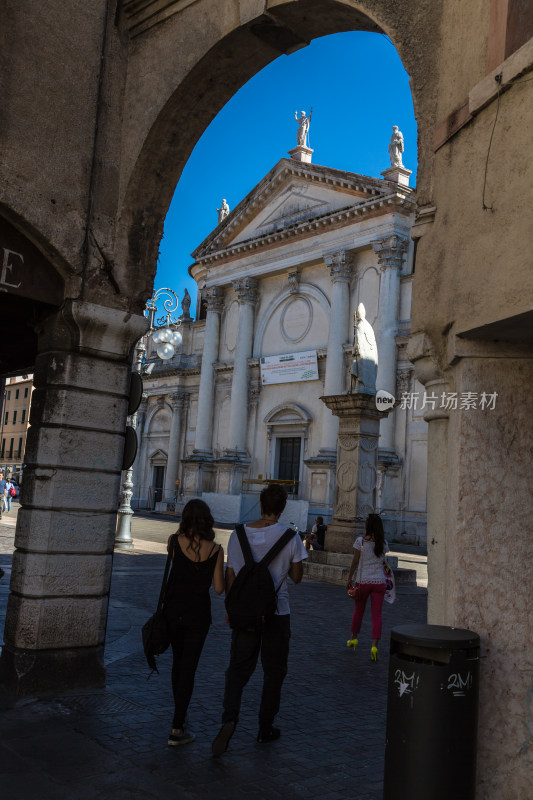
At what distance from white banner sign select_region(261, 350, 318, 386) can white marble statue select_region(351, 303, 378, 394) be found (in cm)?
1685

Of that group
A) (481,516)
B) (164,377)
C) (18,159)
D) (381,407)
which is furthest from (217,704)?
(164,377)

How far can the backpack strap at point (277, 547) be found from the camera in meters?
4.85

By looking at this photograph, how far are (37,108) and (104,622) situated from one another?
14.1ft

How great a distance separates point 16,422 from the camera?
76.7m

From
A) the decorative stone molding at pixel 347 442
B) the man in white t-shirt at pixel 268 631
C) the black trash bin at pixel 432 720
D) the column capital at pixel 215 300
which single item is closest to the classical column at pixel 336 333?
the column capital at pixel 215 300

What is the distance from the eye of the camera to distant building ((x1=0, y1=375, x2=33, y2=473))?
73688 millimetres

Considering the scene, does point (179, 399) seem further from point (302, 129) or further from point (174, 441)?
point (302, 129)

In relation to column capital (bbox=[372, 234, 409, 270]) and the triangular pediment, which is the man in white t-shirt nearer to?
column capital (bbox=[372, 234, 409, 270])

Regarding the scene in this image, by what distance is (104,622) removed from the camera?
247 inches

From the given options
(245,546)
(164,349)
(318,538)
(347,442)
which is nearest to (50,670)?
(245,546)

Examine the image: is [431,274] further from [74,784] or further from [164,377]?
[164,377]

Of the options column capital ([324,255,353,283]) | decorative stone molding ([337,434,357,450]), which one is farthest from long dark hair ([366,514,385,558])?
column capital ([324,255,353,283])

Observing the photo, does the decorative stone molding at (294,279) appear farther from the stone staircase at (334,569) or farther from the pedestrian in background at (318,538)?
the stone staircase at (334,569)

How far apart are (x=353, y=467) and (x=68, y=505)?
11.1 metres
